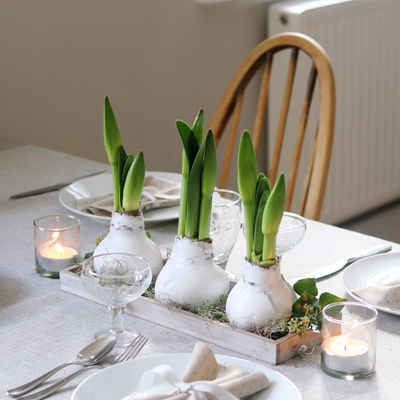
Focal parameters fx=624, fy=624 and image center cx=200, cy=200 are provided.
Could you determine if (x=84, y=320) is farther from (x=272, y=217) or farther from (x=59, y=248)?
(x=272, y=217)

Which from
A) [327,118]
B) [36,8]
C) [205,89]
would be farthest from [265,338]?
[205,89]

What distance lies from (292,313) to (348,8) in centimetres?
208

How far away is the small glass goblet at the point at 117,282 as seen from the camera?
67 cm

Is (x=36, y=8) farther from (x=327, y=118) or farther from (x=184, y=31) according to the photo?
(x=327, y=118)

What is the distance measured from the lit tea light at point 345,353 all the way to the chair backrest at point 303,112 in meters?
0.70

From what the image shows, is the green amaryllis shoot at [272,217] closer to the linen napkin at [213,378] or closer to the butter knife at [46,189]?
the linen napkin at [213,378]

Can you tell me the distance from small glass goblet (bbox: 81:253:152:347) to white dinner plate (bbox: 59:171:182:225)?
1.05 feet

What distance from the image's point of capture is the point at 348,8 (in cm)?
249

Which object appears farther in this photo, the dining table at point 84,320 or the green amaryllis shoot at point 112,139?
the green amaryllis shoot at point 112,139

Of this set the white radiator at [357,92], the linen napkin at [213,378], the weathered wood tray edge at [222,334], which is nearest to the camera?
the linen napkin at [213,378]

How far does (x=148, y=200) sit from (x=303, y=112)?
1.61ft

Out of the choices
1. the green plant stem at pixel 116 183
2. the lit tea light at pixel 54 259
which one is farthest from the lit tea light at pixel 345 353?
the lit tea light at pixel 54 259

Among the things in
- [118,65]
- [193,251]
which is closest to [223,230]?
[193,251]

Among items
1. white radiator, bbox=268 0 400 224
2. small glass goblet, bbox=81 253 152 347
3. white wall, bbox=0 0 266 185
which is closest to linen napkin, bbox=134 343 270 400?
small glass goblet, bbox=81 253 152 347
